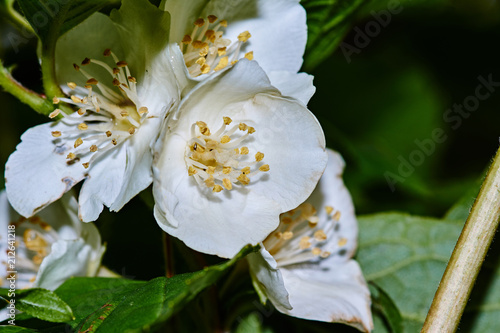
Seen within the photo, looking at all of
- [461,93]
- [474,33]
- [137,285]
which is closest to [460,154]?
[461,93]

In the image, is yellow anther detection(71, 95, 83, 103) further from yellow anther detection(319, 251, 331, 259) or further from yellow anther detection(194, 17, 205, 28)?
yellow anther detection(319, 251, 331, 259)

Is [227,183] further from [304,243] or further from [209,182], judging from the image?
[304,243]

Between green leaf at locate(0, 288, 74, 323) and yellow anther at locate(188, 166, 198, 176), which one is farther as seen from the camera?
yellow anther at locate(188, 166, 198, 176)

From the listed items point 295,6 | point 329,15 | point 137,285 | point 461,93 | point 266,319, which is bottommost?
point 461,93

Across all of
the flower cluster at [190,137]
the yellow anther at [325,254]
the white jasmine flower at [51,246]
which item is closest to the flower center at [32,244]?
the white jasmine flower at [51,246]

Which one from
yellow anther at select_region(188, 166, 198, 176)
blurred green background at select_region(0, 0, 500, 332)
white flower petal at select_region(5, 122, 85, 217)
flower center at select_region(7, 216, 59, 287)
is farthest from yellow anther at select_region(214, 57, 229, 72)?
blurred green background at select_region(0, 0, 500, 332)

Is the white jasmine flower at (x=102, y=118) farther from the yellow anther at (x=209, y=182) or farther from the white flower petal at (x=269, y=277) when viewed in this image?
the white flower petal at (x=269, y=277)

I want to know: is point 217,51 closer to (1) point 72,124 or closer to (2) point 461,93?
(1) point 72,124

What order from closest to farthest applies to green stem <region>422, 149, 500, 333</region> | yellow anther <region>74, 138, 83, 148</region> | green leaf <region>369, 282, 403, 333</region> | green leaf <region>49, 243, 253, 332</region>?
green leaf <region>49, 243, 253, 332</region>
green stem <region>422, 149, 500, 333</region>
yellow anther <region>74, 138, 83, 148</region>
green leaf <region>369, 282, 403, 333</region>
